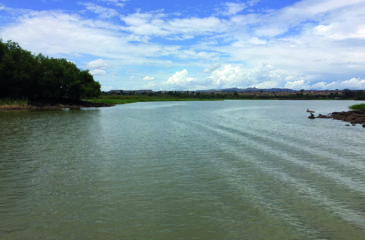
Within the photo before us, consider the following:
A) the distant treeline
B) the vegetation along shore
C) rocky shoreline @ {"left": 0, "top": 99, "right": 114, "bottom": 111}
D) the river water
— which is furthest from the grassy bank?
the vegetation along shore

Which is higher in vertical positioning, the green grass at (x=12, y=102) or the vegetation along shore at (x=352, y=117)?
the green grass at (x=12, y=102)

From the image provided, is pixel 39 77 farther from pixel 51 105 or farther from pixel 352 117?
pixel 352 117

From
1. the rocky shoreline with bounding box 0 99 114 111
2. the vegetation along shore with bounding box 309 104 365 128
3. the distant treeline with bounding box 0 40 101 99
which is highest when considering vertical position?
the distant treeline with bounding box 0 40 101 99

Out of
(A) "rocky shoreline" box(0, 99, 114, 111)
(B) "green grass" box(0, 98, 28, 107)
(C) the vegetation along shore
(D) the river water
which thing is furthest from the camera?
(A) "rocky shoreline" box(0, 99, 114, 111)

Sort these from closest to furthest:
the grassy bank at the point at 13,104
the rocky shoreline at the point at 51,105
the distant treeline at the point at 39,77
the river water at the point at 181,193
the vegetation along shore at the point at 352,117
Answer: the river water at the point at 181,193 < the vegetation along shore at the point at 352,117 < the grassy bank at the point at 13,104 < the rocky shoreline at the point at 51,105 < the distant treeline at the point at 39,77

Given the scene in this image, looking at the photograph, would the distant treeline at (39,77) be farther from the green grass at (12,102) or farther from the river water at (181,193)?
the river water at (181,193)

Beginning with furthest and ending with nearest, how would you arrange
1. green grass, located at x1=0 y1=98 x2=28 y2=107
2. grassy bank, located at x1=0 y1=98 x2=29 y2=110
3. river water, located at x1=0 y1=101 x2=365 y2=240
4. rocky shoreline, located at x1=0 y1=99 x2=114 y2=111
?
1. rocky shoreline, located at x1=0 y1=99 x2=114 y2=111
2. green grass, located at x1=0 y1=98 x2=28 y2=107
3. grassy bank, located at x1=0 y1=98 x2=29 y2=110
4. river water, located at x1=0 y1=101 x2=365 y2=240

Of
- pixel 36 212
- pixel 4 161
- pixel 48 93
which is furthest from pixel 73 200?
pixel 48 93

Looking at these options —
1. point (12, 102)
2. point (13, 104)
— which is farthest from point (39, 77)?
point (13, 104)

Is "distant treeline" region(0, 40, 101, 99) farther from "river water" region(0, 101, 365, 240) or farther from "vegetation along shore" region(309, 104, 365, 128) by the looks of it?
"vegetation along shore" region(309, 104, 365, 128)

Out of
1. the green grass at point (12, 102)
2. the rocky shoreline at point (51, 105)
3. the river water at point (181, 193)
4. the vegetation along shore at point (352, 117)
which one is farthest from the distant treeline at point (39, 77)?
the vegetation along shore at point (352, 117)

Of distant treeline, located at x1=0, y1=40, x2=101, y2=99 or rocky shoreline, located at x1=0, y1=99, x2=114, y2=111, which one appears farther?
distant treeline, located at x1=0, y1=40, x2=101, y2=99

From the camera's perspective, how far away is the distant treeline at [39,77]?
290ft

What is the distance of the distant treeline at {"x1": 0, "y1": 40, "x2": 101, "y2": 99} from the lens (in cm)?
8844
